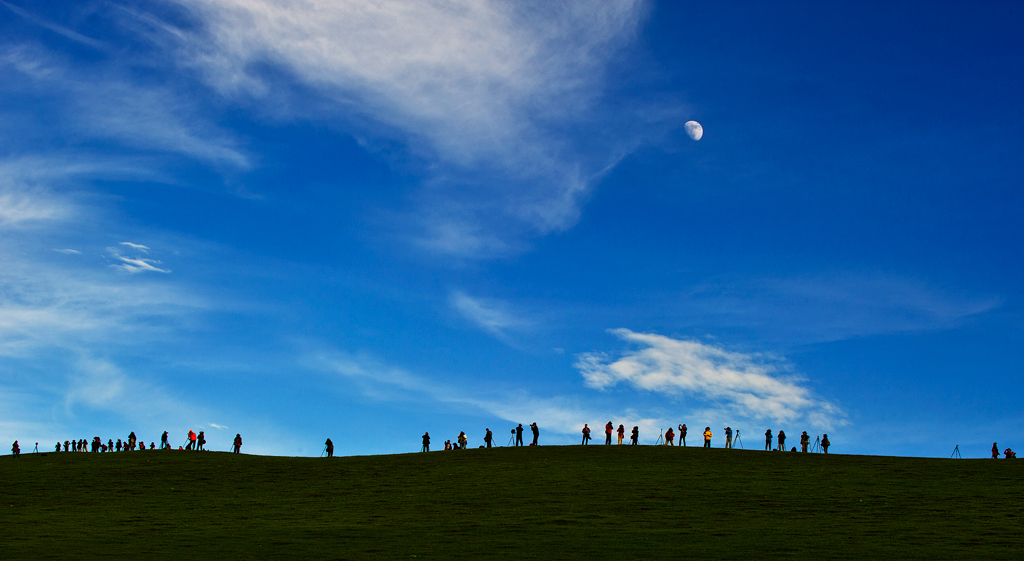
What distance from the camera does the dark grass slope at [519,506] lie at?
21.0 meters

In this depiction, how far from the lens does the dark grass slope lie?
2098cm

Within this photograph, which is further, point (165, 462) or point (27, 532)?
point (165, 462)

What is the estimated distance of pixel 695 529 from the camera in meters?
24.3

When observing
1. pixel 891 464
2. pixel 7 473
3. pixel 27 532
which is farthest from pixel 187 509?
pixel 891 464

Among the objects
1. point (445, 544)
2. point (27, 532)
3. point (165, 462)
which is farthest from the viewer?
point (165, 462)

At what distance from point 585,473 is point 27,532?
81.0 feet

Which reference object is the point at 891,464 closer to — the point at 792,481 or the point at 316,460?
the point at 792,481

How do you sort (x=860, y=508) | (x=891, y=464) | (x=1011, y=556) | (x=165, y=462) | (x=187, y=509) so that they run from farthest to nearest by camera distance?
(x=165, y=462) < (x=891, y=464) < (x=187, y=509) < (x=860, y=508) < (x=1011, y=556)

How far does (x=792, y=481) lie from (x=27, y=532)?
32.6m

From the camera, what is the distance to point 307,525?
25797mm

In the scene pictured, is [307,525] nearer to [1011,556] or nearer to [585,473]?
[585,473]

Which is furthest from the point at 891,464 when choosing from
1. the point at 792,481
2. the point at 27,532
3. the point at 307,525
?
the point at 27,532

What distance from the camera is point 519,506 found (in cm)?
2948

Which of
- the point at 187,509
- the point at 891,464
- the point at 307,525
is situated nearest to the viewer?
the point at 307,525
